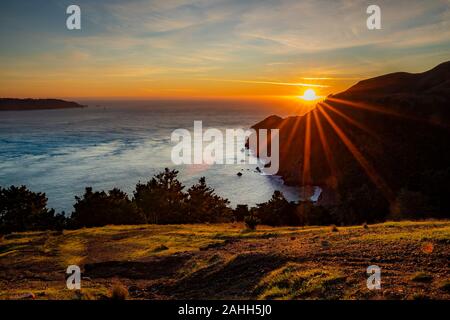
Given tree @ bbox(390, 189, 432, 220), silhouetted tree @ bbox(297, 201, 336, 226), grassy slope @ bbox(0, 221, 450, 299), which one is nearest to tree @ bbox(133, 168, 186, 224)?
silhouetted tree @ bbox(297, 201, 336, 226)

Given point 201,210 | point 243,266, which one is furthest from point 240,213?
point 243,266

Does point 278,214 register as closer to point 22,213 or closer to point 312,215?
point 312,215

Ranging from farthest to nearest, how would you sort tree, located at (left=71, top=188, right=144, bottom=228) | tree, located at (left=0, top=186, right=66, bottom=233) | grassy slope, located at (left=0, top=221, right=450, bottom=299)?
tree, located at (left=71, top=188, right=144, bottom=228), tree, located at (left=0, top=186, right=66, bottom=233), grassy slope, located at (left=0, top=221, right=450, bottom=299)

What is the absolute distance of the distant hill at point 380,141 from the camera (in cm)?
9256

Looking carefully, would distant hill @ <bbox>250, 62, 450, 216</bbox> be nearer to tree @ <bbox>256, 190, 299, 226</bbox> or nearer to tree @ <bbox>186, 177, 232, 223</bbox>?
tree @ <bbox>256, 190, 299, 226</bbox>

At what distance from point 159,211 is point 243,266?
42.7 meters

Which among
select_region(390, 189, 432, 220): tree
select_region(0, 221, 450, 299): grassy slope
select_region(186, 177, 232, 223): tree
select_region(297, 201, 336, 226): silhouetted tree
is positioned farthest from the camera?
select_region(186, 177, 232, 223): tree

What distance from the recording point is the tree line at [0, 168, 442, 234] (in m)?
51.6

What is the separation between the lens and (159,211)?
57.9 metres

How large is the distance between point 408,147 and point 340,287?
324 feet

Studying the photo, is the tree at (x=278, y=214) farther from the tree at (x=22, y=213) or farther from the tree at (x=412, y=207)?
the tree at (x=22, y=213)

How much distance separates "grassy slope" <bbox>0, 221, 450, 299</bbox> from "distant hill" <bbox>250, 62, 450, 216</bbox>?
179ft

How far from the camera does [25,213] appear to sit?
2050 inches
